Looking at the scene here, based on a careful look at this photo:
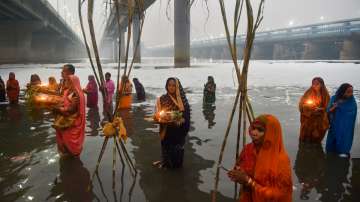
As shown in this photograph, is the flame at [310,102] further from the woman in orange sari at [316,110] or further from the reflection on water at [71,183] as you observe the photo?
the reflection on water at [71,183]

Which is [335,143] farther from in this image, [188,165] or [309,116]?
[188,165]

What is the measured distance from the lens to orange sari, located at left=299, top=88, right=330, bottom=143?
6.26 meters

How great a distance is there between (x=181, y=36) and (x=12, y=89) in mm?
25444

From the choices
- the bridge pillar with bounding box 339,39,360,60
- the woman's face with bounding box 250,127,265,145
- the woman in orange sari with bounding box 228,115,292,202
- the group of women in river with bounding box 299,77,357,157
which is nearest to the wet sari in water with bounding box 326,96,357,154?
the group of women in river with bounding box 299,77,357,157

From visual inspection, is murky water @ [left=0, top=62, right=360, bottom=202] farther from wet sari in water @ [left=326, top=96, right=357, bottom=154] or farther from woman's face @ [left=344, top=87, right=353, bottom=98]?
woman's face @ [left=344, top=87, right=353, bottom=98]

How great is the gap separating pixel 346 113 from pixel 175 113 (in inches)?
130

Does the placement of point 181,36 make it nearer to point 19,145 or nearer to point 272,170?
point 19,145

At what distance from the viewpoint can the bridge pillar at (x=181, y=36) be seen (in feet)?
114

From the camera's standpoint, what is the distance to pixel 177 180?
4.85 meters

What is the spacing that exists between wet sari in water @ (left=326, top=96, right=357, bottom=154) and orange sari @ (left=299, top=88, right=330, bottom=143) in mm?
306

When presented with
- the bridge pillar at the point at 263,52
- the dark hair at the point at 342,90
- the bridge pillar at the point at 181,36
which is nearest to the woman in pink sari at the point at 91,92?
the dark hair at the point at 342,90

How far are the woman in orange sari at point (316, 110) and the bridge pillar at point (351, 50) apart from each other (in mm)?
48141

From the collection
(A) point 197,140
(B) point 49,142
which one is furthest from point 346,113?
(B) point 49,142

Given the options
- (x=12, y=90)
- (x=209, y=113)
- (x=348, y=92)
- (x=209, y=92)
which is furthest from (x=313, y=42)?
A: (x=348, y=92)
